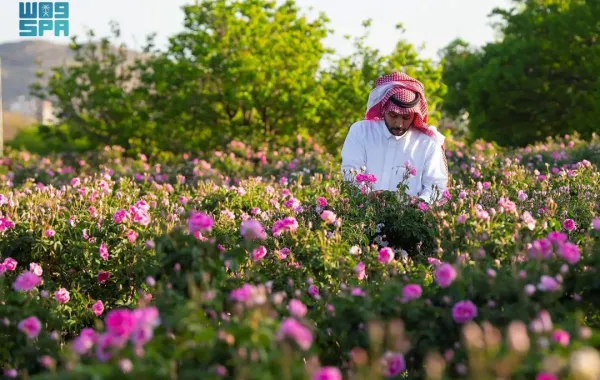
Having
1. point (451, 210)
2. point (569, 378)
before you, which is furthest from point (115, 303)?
point (569, 378)

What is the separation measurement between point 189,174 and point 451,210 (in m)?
7.25

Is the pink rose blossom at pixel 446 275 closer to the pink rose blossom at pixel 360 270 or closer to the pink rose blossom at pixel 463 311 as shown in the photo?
the pink rose blossom at pixel 463 311

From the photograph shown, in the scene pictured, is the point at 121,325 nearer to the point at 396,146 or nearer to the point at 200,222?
the point at 200,222

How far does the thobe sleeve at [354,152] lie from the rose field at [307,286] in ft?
1.01

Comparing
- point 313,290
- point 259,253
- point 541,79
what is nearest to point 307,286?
point 313,290

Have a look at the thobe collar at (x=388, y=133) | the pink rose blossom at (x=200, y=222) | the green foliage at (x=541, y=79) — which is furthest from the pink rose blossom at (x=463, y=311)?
the green foliage at (x=541, y=79)

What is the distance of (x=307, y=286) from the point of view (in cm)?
412

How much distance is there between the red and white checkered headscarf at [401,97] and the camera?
5938 mm

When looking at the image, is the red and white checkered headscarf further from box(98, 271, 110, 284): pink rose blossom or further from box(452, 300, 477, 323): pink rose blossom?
box(452, 300, 477, 323): pink rose blossom

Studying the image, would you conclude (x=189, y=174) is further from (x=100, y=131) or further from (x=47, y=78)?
(x=47, y=78)

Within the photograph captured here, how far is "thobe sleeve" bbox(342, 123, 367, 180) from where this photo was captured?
20.3 feet

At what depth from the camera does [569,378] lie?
6.64 feet

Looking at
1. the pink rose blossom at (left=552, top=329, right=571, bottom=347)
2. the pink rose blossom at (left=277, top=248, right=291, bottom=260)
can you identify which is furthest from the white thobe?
the pink rose blossom at (left=552, top=329, right=571, bottom=347)

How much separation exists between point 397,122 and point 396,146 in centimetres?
20
